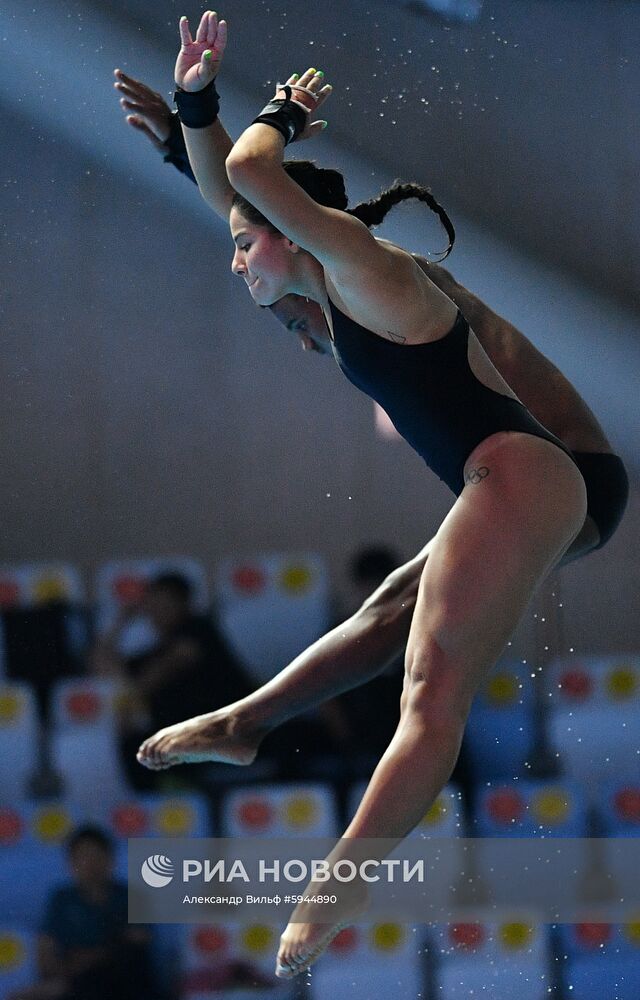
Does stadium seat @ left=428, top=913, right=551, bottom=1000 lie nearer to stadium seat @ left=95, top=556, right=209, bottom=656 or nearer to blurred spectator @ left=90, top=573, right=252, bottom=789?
blurred spectator @ left=90, top=573, right=252, bottom=789

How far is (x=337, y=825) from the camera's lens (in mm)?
3209

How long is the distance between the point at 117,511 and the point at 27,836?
Answer: 2.80 ft

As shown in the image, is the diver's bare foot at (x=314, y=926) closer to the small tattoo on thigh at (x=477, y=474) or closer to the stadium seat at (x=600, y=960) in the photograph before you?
the small tattoo on thigh at (x=477, y=474)

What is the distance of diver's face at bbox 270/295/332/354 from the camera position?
2688mm

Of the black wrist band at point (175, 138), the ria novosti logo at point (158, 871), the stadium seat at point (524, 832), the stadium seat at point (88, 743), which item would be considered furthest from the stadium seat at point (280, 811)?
the black wrist band at point (175, 138)

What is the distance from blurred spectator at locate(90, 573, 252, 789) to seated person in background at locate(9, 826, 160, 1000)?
1.08 feet

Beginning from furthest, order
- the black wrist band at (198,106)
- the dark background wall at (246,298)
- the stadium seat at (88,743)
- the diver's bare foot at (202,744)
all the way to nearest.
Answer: the dark background wall at (246,298)
the stadium seat at (88,743)
the diver's bare foot at (202,744)
the black wrist band at (198,106)

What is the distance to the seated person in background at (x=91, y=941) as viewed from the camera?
3096mm

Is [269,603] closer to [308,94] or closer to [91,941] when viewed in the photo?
[91,941]

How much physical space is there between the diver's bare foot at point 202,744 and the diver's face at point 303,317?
2.74 ft

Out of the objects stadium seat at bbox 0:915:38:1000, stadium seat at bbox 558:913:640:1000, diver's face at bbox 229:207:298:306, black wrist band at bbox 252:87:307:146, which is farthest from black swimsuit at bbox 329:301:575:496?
stadium seat at bbox 0:915:38:1000

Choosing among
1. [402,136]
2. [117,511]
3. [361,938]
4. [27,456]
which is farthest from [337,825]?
[402,136]

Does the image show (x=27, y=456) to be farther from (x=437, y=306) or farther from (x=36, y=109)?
(x=437, y=306)

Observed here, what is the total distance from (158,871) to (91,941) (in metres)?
0.25
